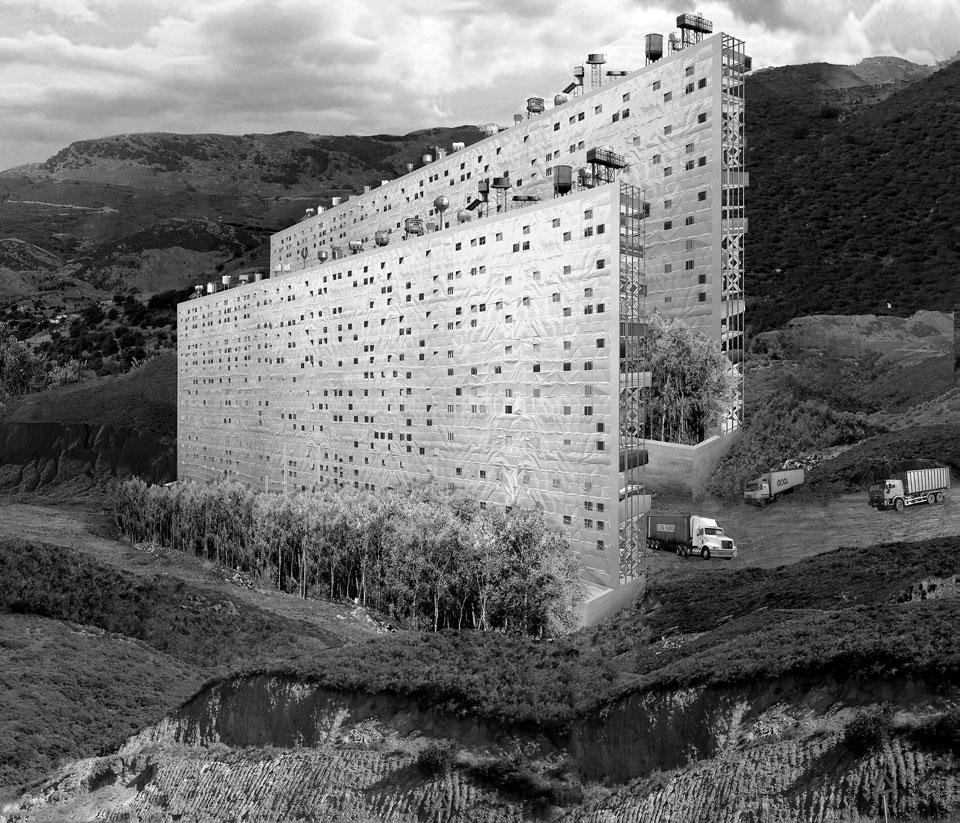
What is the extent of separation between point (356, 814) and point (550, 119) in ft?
124

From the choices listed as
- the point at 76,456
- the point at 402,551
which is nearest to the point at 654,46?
the point at 402,551

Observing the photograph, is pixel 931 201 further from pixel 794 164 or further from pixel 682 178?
pixel 682 178

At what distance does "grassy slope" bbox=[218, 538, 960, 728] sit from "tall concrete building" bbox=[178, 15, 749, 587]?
26.0ft

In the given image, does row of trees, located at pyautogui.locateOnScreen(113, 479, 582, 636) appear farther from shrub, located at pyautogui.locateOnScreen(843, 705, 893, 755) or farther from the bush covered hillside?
the bush covered hillside

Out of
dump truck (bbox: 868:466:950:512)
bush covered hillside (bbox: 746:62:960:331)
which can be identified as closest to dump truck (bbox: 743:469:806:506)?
dump truck (bbox: 868:466:950:512)

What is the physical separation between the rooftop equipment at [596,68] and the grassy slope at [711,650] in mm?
27804

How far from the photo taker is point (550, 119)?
45.0 meters

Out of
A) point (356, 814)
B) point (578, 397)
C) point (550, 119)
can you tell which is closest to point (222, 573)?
point (578, 397)

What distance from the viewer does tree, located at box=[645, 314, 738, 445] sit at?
3541 cm

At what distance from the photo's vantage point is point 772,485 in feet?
105

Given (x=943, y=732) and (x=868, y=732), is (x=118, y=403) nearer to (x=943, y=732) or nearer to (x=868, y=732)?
(x=868, y=732)

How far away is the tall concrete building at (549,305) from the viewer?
31812mm

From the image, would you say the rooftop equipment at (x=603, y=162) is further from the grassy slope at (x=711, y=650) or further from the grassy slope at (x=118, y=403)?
the grassy slope at (x=118, y=403)

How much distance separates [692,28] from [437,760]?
34.7 m
